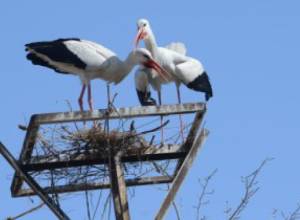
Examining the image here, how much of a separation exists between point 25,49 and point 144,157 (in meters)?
2.58

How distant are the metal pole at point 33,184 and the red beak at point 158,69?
3.22 meters

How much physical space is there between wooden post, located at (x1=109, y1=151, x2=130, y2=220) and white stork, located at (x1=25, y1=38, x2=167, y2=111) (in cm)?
250

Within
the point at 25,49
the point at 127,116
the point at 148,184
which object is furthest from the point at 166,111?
the point at 25,49

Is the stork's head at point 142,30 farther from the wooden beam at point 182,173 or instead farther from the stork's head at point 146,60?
the wooden beam at point 182,173

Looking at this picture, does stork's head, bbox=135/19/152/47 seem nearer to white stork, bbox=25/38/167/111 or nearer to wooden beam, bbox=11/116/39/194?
white stork, bbox=25/38/167/111

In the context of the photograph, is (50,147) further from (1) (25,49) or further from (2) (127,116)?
(1) (25,49)

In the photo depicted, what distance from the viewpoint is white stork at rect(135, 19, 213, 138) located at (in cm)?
1128

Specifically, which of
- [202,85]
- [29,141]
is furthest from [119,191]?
[202,85]

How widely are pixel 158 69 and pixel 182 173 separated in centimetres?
361

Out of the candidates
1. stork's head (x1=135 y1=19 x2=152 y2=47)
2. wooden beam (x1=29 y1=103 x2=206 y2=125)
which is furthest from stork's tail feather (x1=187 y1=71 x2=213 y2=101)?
wooden beam (x1=29 y1=103 x2=206 y2=125)

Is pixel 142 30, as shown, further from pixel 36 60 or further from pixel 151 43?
pixel 36 60

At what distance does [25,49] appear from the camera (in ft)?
31.9

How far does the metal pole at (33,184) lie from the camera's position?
23.6ft

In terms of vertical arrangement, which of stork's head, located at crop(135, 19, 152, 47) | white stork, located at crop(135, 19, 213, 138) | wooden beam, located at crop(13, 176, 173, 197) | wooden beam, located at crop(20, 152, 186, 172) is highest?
stork's head, located at crop(135, 19, 152, 47)
